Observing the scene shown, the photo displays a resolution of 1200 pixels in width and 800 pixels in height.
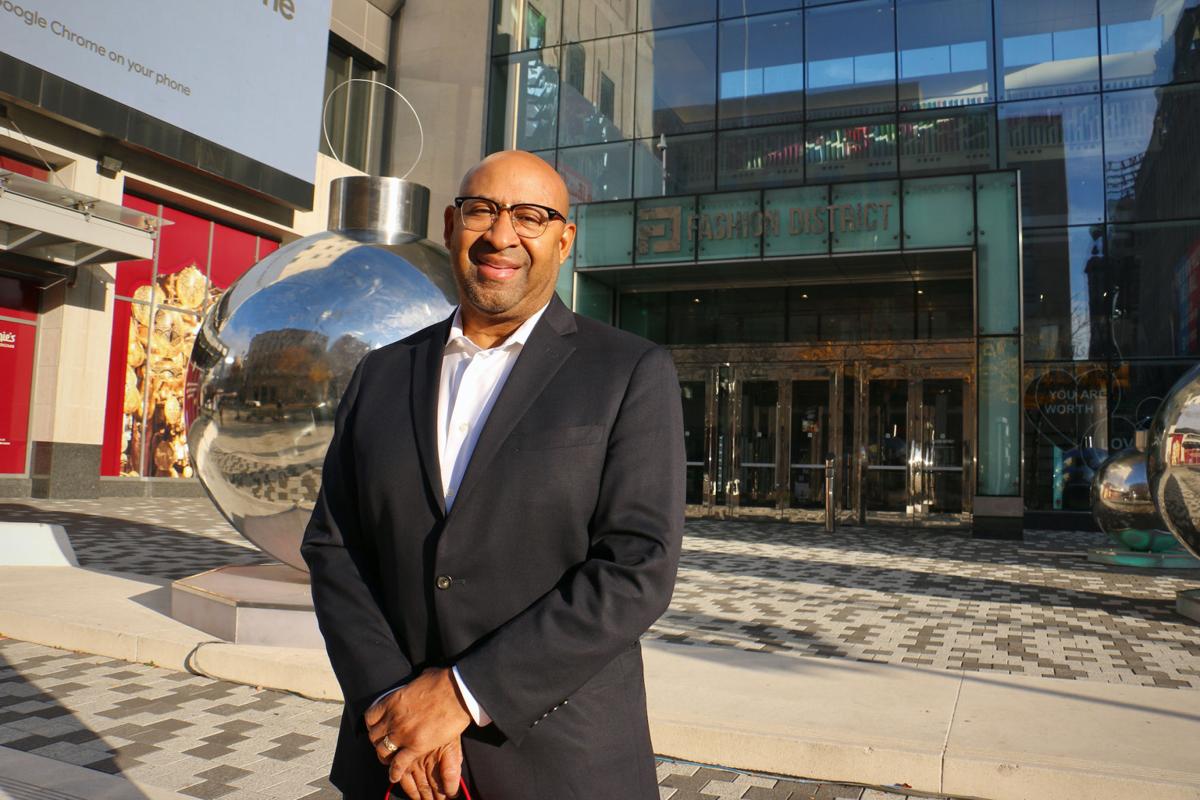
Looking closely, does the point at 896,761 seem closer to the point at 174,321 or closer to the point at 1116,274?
the point at 1116,274

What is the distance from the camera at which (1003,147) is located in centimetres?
1869

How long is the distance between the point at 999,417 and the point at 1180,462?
8.70 meters

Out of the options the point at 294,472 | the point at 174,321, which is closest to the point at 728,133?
the point at 174,321

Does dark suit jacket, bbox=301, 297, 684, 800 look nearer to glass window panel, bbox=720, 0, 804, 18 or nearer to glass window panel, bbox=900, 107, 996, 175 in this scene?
glass window panel, bbox=900, 107, 996, 175

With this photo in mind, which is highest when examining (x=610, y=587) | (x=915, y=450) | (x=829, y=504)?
(x=915, y=450)

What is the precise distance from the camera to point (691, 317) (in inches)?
794

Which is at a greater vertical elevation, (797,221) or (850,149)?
(850,149)

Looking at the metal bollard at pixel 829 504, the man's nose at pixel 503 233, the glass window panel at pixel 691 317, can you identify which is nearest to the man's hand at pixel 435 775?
the man's nose at pixel 503 233

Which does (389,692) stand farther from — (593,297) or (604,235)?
(593,297)

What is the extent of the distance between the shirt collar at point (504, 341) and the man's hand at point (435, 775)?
0.79 metres

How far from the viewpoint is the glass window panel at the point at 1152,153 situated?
17953 millimetres

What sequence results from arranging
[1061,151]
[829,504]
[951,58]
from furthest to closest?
[1061,151] → [951,58] → [829,504]

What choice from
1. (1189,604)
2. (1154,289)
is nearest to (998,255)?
(1154,289)

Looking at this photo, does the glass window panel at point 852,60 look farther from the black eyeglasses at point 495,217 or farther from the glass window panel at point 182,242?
the black eyeglasses at point 495,217
